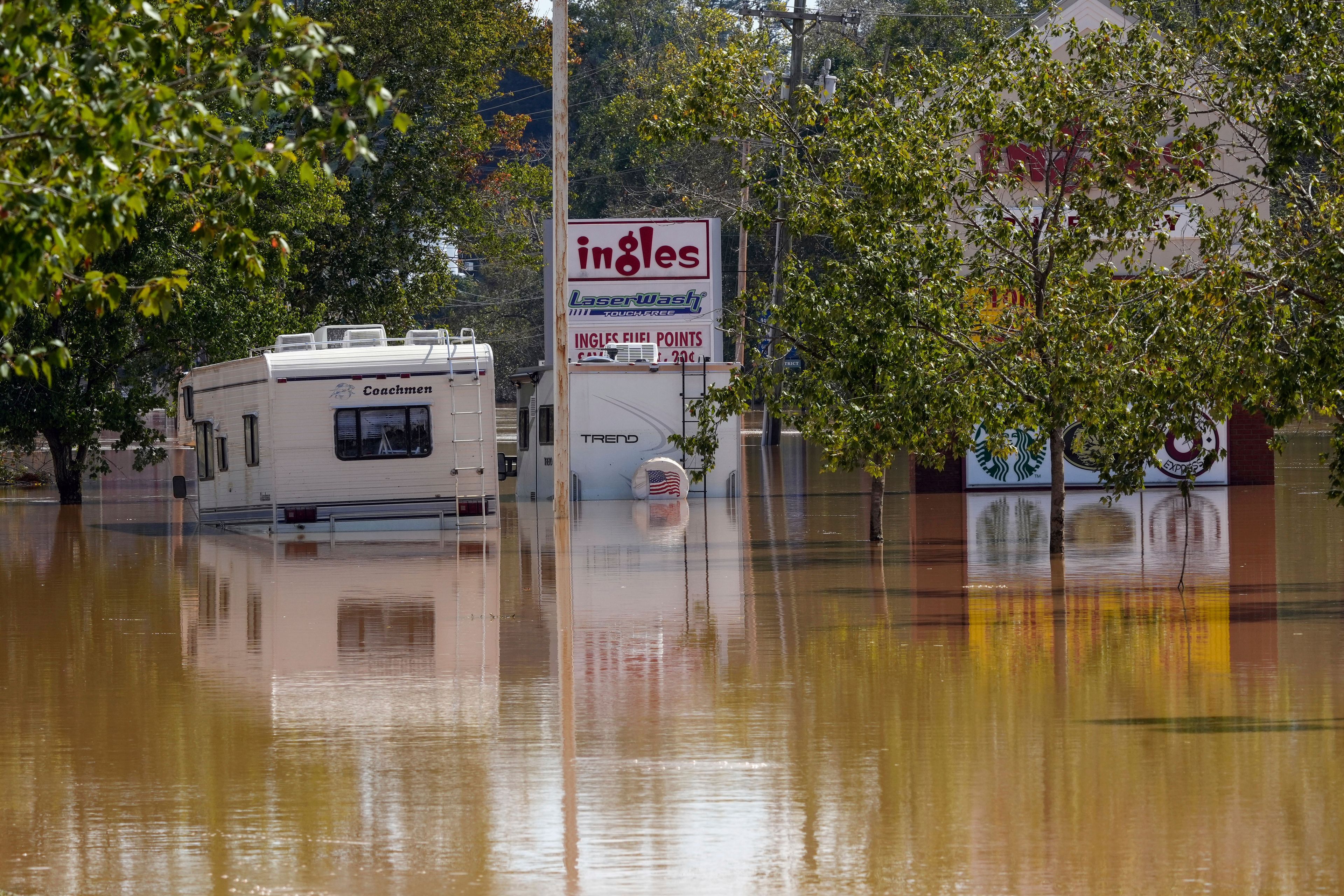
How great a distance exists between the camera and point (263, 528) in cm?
2464

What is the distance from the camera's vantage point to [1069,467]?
2977cm

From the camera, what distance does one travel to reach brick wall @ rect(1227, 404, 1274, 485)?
30094 mm

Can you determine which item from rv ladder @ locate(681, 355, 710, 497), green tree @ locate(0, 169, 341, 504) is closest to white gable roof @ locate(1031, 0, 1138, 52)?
rv ladder @ locate(681, 355, 710, 497)

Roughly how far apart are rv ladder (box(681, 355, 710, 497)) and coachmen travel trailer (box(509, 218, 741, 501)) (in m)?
0.03

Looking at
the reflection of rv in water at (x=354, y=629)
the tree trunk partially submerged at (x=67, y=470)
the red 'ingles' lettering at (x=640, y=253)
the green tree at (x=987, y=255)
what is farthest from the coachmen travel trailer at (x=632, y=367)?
the green tree at (x=987, y=255)

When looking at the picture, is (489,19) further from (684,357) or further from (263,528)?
(263,528)

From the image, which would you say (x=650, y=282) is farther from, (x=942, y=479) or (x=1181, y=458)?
(x=1181, y=458)

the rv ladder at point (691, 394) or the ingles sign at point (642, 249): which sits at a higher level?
the ingles sign at point (642, 249)

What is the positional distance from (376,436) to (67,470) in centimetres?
1163

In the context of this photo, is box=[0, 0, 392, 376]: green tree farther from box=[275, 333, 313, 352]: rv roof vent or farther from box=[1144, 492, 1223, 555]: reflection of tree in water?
box=[275, 333, 313, 352]: rv roof vent

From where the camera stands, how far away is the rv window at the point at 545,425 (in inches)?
1258

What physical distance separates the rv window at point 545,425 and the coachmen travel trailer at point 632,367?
0.11 feet

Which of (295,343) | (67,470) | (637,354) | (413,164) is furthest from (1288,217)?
(413,164)

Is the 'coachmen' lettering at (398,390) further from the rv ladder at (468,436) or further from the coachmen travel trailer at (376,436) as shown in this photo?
the rv ladder at (468,436)
